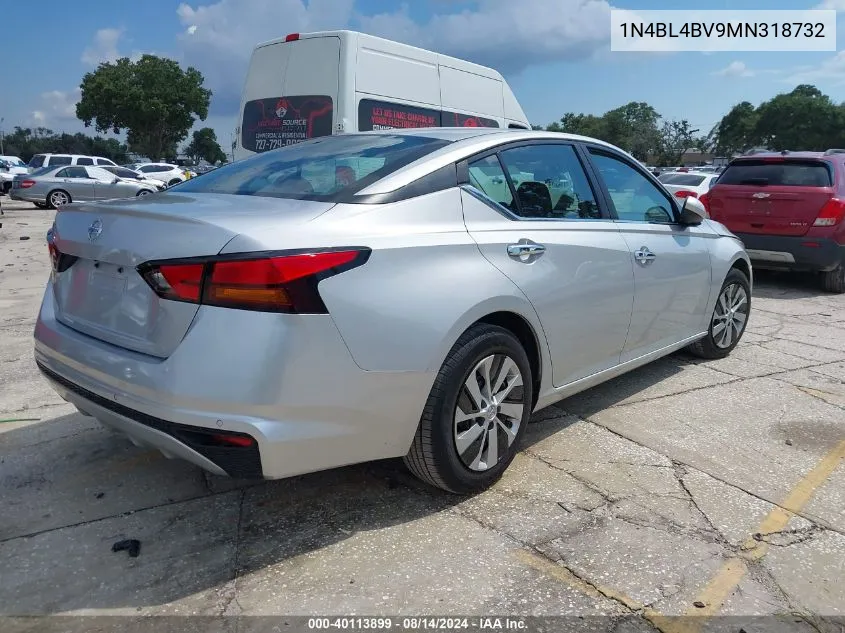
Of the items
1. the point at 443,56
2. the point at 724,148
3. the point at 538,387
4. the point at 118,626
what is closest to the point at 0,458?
the point at 118,626

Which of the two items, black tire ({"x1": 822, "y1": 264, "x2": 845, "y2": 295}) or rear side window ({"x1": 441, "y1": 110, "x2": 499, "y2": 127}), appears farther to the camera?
rear side window ({"x1": 441, "y1": 110, "x2": 499, "y2": 127})

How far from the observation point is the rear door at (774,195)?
8172mm

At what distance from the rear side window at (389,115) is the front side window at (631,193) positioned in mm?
4328

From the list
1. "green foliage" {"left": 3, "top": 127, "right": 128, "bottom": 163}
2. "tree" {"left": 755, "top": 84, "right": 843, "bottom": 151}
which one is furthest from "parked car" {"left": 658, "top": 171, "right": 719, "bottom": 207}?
"green foliage" {"left": 3, "top": 127, "right": 128, "bottom": 163}

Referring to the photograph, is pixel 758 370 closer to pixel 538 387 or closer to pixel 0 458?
pixel 538 387

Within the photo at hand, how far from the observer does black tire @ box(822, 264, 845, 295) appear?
845 centimetres

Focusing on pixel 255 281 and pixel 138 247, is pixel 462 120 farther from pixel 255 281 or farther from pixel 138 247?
pixel 255 281

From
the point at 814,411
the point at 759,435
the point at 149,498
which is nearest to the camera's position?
the point at 149,498

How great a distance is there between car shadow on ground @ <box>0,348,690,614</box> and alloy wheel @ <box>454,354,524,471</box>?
26 centimetres

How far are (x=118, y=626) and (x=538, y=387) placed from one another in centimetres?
202

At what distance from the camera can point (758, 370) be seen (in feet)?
16.8

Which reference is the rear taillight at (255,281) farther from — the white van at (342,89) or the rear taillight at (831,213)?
the rear taillight at (831,213)

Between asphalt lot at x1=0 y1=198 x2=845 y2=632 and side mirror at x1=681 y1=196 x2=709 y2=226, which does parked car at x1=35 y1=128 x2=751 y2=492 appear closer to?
asphalt lot at x1=0 y1=198 x2=845 y2=632

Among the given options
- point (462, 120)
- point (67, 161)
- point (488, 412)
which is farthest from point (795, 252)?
point (67, 161)
